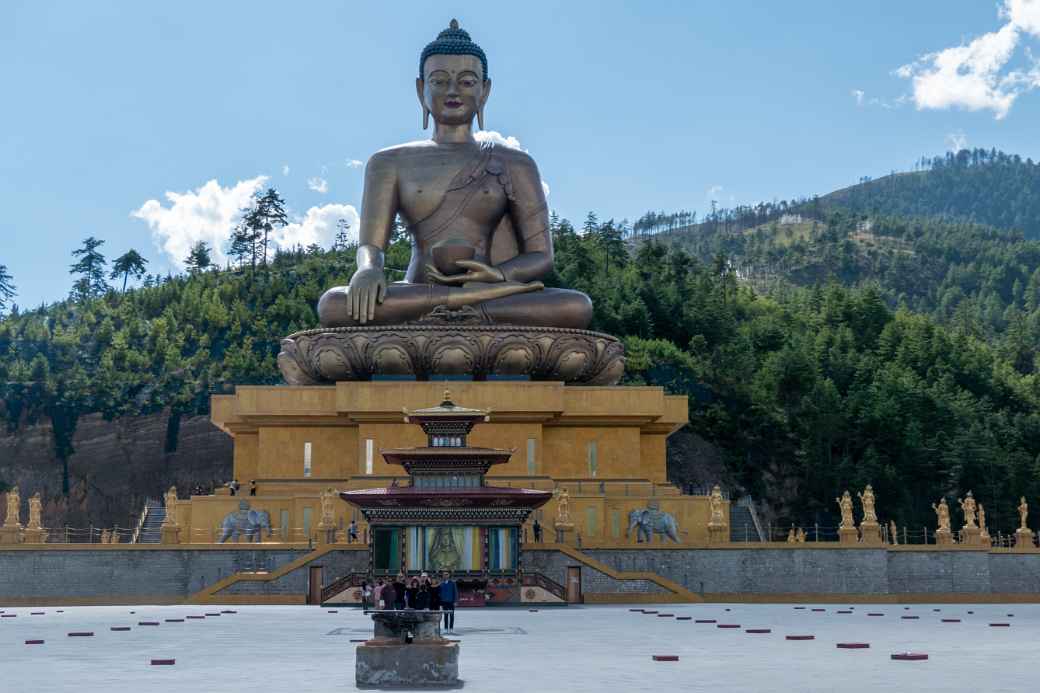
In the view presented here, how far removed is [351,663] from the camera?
10875 millimetres

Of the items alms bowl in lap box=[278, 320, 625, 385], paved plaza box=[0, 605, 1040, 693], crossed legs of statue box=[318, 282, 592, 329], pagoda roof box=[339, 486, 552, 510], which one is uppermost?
crossed legs of statue box=[318, 282, 592, 329]

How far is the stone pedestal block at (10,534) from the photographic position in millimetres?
23078

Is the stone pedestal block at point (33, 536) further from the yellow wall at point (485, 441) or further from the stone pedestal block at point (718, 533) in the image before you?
the stone pedestal block at point (718, 533)

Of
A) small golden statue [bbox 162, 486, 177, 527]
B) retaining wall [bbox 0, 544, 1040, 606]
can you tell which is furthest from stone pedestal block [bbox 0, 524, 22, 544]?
small golden statue [bbox 162, 486, 177, 527]

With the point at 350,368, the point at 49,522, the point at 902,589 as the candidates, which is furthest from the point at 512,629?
the point at 49,522

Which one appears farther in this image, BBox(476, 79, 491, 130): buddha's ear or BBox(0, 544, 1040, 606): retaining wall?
BBox(476, 79, 491, 130): buddha's ear

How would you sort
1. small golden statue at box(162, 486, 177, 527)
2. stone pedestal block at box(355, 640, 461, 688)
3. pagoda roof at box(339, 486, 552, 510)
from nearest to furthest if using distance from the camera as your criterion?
stone pedestal block at box(355, 640, 461, 688)
pagoda roof at box(339, 486, 552, 510)
small golden statue at box(162, 486, 177, 527)

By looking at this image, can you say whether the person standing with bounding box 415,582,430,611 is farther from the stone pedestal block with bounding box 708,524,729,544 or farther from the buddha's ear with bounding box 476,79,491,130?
the buddha's ear with bounding box 476,79,491,130

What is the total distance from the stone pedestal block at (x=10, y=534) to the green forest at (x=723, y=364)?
22767 mm

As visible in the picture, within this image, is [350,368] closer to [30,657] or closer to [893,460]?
[30,657]

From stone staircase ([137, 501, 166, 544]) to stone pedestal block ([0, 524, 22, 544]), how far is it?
3567 millimetres

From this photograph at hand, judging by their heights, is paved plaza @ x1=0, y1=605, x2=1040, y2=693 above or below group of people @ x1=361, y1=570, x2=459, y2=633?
below

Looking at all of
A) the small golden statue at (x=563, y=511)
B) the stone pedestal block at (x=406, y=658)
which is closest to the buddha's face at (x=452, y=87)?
the small golden statue at (x=563, y=511)

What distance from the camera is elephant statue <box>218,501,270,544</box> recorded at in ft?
80.1
